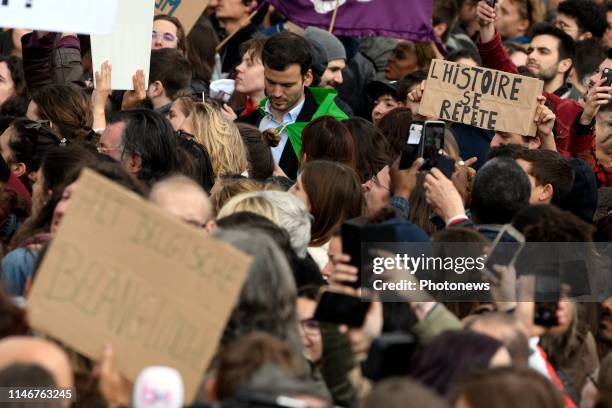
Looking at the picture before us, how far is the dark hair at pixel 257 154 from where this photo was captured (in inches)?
331

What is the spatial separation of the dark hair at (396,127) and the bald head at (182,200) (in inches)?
125

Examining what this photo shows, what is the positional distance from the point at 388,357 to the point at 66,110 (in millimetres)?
4335

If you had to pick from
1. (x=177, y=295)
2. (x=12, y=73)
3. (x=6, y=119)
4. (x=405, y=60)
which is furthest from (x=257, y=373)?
(x=405, y=60)

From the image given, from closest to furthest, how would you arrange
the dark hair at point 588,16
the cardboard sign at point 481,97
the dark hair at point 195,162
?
1. the dark hair at point 195,162
2. the cardboard sign at point 481,97
3. the dark hair at point 588,16

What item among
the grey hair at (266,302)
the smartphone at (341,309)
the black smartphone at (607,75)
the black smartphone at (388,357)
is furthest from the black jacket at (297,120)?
the black smartphone at (388,357)

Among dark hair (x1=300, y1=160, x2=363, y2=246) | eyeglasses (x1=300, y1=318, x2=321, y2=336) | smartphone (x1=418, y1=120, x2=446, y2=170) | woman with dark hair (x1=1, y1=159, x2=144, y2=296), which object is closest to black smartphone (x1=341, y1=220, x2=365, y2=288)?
eyeglasses (x1=300, y1=318, x2=321, y2=336)

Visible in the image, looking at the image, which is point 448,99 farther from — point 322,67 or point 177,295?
point 177,295

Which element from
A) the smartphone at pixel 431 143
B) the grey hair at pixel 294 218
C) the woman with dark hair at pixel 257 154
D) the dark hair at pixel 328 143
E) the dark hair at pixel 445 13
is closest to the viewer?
the grey hair at pixel 294 218

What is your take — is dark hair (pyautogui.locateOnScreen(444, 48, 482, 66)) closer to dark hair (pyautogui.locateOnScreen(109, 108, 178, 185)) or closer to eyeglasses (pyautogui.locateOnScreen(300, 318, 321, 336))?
dark hair (pyautogui.locateOnScreen(109, 108, 178, 185))

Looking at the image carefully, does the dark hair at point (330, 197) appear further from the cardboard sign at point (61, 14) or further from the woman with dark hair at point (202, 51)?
the woman with dark hair at point (202, 51)

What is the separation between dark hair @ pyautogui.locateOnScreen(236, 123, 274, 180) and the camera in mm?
8398

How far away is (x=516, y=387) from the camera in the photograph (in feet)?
12.7

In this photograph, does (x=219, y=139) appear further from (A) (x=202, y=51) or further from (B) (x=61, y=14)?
(A) (x=202, y=51)

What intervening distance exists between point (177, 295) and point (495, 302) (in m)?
1.61
